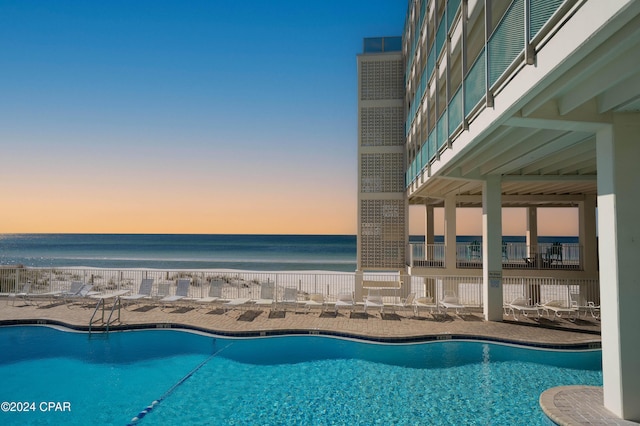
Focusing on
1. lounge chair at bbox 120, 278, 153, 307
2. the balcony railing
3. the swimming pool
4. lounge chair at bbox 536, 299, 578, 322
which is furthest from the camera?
the balcony railing

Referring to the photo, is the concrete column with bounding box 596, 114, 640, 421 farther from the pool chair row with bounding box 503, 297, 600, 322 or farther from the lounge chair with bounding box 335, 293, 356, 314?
the lounge chair with bounding box 335, 293, 356, 314

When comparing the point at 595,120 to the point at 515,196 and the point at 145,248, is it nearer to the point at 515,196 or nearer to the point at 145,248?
the point at 515,196

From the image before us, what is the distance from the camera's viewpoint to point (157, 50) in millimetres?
16812

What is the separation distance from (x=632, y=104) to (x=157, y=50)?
17.0 m

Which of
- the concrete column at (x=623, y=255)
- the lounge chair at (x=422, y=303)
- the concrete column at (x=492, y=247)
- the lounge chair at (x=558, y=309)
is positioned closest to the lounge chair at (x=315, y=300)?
the lounge chair at (x=422, y=303)

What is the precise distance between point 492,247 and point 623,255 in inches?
262

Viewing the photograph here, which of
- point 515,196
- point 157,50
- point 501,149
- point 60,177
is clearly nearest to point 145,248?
point 60,177

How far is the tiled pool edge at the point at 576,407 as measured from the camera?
5.68 m

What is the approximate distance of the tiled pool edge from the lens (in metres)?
5.68

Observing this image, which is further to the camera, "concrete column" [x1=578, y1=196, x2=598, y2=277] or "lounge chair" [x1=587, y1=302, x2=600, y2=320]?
"concrete column" [x1=578, y1=196, x2=598, y2=277]

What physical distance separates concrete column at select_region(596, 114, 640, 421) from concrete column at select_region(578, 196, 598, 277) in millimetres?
12553

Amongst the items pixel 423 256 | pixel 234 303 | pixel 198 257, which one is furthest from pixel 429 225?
pixel 198 257

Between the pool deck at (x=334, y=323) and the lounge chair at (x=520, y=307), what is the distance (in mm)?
372

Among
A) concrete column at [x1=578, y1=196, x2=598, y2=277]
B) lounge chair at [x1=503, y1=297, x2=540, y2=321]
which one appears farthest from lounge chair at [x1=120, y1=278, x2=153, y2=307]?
concrete column at [x1=578, y1=196, x2=598, y2=277]
